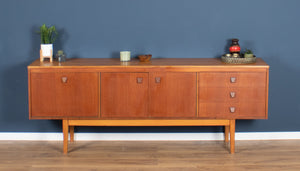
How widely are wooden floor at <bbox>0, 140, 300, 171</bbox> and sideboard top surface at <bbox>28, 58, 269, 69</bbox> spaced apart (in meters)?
0.67

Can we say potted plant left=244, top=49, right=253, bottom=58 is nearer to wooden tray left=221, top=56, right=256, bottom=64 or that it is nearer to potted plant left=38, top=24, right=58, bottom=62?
wooden tray left=221, top=56, right=256, bottom=64

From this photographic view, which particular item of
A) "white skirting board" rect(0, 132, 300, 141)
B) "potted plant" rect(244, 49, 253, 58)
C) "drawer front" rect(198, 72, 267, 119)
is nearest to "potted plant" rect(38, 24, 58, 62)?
"white skirting board" rect(0, 132, 300, 141)

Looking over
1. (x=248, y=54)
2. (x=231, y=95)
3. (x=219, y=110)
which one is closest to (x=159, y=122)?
(x=219, y=110)

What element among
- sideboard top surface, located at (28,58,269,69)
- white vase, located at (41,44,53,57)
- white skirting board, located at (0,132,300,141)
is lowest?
Result: white skirting board, located at (0,132,300,141)

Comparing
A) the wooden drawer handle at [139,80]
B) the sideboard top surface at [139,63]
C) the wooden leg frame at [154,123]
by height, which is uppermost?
the sideboard top surface at [139,63]

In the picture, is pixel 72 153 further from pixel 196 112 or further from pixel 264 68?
pixel 264 68

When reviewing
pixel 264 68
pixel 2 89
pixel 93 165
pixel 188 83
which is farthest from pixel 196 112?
pixel 2 89

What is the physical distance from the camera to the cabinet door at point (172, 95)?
347 centimetres

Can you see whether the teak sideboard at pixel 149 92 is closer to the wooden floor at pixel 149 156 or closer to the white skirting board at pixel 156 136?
the wooden floor at pixel 149 156

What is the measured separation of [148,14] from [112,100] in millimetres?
762

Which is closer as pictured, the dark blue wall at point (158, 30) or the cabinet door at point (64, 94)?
A: the cabinet door at point (64, 94)

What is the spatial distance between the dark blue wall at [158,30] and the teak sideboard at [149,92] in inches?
12.1

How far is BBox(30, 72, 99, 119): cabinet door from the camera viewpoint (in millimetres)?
3467

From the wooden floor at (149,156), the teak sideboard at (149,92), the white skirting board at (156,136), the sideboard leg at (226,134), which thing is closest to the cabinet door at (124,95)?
the teak sideboard at (149,92)
